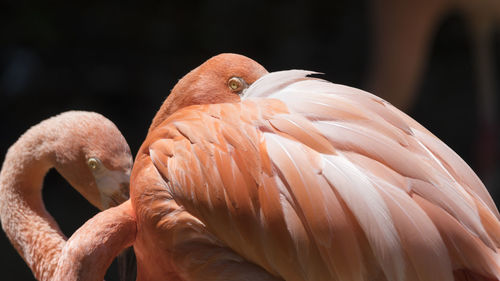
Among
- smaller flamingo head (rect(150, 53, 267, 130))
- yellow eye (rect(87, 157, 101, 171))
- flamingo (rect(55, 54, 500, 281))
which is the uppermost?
smaller flamingo head (rect(150, 53, 267, 130))

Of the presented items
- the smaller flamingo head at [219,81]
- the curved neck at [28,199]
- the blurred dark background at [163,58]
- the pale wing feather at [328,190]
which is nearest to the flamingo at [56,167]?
the curved neck at [28,199]

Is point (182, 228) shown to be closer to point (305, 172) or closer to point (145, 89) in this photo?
point (305, 172)

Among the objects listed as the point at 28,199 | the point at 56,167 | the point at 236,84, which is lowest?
the point at 28,199

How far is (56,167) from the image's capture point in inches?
84.7

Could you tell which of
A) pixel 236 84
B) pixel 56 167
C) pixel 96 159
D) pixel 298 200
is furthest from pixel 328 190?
pixel 56 167

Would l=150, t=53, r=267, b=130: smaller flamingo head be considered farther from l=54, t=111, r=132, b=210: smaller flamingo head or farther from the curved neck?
the curved neck

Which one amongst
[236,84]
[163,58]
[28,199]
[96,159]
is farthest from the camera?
[163,58]

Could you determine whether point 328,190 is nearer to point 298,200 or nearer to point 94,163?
point 298,200

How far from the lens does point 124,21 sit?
564 cm

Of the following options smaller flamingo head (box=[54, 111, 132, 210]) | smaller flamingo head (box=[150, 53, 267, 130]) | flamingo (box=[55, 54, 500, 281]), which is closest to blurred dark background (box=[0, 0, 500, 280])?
smaller flamingo head (box=[54, 111, 132, 210])

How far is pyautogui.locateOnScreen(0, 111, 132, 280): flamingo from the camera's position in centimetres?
206

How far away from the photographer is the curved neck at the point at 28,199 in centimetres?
213

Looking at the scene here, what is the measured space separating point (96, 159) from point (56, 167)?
163 mm

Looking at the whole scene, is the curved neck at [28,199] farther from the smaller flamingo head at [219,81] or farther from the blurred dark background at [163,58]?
the blurred dark background at [163,58]
